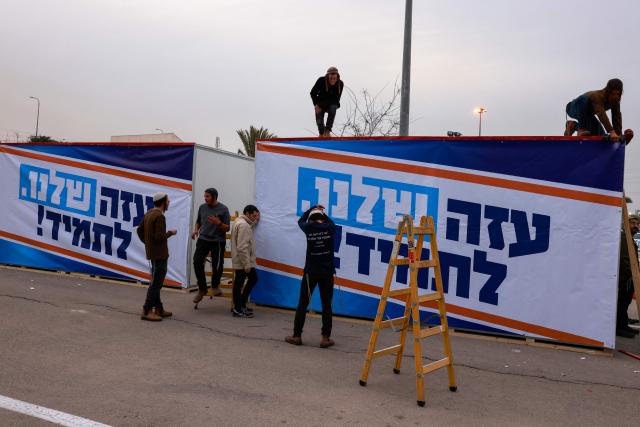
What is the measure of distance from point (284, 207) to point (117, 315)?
3055 millimetres

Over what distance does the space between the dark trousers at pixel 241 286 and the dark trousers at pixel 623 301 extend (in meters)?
5.73

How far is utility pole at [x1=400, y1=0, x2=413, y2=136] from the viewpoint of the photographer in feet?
33.7

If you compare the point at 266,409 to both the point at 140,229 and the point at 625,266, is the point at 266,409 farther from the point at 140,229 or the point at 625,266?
the point at 625,266

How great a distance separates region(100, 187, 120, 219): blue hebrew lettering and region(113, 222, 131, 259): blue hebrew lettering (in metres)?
0.24

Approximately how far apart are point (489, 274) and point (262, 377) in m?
3.76

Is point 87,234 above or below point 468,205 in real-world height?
below

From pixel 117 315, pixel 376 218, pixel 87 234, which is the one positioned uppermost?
pixel 376 218

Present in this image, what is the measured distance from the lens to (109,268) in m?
10.5

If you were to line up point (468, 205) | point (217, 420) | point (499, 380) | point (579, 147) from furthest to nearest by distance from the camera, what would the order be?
point (468, 205), point (579, 147), point (499, 380), point (217, 420)

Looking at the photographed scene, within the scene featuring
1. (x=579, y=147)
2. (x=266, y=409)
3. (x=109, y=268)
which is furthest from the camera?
(x=109, y=268)

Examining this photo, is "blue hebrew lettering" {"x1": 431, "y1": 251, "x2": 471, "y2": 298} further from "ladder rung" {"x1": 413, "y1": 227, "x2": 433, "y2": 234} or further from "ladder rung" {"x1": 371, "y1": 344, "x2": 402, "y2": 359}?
"ladder rung" {"x1": 413, "y1": 227, "x2": 433, "y2": 234}

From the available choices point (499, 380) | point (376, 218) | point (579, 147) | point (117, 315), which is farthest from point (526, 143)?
point (117, 315)

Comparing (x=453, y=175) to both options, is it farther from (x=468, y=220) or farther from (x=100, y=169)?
(x=100, y=169)

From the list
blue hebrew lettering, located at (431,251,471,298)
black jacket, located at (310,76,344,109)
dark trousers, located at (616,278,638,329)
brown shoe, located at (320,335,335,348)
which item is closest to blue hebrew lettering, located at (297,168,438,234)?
blue hebrew lettering, located at (431,251,471,298)
